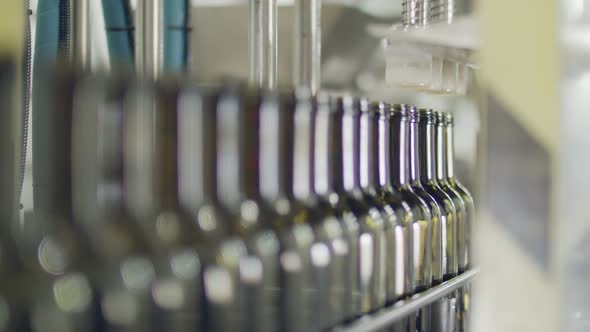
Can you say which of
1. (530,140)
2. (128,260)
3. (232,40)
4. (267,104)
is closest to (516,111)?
(530,140)

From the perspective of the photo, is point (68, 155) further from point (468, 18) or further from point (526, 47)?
point (468, 18)

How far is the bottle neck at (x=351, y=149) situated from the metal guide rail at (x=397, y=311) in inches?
4.2

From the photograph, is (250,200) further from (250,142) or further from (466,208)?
(466,208)

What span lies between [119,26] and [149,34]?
1.18ft

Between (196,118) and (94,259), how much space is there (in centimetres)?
10

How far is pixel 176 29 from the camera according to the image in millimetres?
940

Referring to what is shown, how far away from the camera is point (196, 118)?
0.41 m

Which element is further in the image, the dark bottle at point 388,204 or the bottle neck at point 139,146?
the dark bottle at point 388,204

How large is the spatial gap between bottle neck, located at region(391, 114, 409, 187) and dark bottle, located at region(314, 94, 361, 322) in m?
0.12

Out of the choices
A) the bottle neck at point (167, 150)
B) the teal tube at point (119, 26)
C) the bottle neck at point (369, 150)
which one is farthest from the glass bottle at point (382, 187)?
the teal tube at point (119, 26)

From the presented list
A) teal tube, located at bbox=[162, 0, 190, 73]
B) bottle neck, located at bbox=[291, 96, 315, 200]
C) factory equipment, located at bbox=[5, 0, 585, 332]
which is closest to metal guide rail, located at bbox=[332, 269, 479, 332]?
factory equipment, located at bbox=[5, 0, 585, 332]

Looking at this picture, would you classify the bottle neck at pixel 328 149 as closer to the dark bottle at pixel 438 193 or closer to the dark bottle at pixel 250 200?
the dark bottle at pixel 250 200

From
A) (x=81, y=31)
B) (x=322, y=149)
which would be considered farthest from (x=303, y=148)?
(x=81, y=31)

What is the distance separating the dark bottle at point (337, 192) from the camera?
20.5 inches
